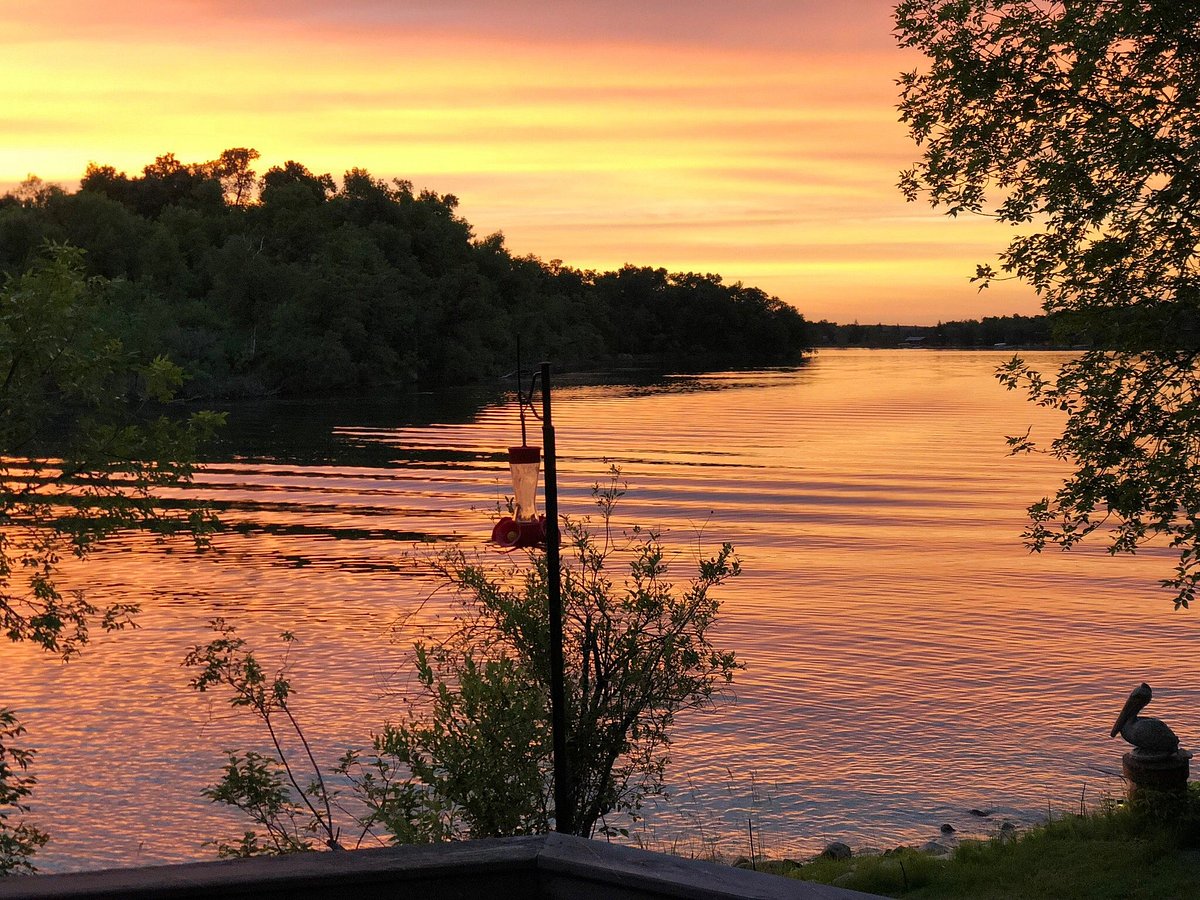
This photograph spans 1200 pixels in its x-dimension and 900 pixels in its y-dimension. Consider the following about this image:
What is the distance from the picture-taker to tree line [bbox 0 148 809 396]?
337ft

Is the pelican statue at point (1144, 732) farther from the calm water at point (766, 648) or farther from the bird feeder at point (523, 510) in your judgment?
the bird feeder at point (523, 510)

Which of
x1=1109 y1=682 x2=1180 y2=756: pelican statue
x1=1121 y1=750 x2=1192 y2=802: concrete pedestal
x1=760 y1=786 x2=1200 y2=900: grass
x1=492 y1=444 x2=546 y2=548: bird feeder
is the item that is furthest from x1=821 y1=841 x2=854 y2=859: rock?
x1=492 y1=444 x2=546 y2=548: bird feeder

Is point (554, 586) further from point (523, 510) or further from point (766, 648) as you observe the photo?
point (766, 648)

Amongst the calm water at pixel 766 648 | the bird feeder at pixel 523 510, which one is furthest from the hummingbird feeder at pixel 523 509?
the calm water at pixel 766 648

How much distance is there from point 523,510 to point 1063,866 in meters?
6.77

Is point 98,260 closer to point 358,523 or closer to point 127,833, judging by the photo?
point 358,523

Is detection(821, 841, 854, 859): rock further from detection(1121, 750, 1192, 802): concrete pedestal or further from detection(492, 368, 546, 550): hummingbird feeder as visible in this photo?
detection(492, 368, 546, 550): hummingbird feeder

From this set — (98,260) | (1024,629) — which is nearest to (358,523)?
(1024,629)

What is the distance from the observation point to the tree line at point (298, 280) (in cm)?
10281

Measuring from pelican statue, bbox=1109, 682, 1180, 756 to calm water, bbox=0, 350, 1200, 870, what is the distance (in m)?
2.69

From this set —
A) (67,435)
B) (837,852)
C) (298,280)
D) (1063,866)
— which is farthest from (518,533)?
(298,280)

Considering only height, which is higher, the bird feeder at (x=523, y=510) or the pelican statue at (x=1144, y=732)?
the bird feeder at (x=523, y=510)

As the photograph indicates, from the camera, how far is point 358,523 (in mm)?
40281

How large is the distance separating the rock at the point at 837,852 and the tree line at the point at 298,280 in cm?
8133
